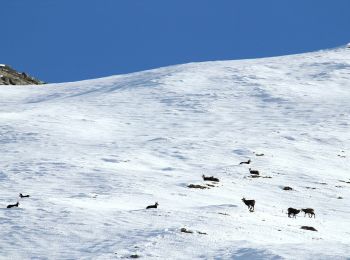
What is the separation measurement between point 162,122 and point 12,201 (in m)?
24.7

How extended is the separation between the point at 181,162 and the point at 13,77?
61089mm

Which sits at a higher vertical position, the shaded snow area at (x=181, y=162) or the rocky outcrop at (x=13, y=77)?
the rocky outcrop at (x=13, y=77)

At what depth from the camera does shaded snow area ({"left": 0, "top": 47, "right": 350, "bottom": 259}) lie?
18938mm

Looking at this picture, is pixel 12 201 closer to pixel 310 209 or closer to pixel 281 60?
pixel 310 209

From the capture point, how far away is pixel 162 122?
156ft

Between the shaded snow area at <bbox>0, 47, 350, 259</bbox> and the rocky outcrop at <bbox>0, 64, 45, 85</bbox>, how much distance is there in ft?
64.4

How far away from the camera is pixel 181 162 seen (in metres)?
34.5

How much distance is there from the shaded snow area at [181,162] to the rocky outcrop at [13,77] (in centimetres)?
1963

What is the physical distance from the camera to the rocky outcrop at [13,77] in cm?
8639

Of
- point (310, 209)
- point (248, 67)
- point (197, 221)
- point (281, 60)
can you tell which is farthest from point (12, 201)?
point (281, 60)

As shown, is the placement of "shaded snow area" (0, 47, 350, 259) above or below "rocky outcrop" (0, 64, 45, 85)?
below

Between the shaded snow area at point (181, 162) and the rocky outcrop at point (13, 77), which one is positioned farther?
the rocky outcrop at point (13, 77)

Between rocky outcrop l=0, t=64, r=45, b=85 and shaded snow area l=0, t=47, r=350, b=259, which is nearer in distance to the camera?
shaded snow area l=0, t=47, r=350, b=259

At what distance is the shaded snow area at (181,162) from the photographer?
62.1ft
